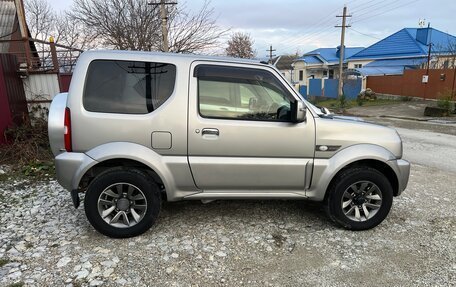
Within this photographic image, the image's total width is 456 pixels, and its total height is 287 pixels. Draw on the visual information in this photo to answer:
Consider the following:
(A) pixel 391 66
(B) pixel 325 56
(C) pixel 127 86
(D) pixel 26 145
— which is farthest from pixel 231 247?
(B) pixel 325 56

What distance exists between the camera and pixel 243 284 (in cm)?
301

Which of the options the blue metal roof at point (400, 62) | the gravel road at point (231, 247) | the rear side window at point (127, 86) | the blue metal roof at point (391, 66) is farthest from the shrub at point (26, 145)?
the blue metal roof at point (400, 62)

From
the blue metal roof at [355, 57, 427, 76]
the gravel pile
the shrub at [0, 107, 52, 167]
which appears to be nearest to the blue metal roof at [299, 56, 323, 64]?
the blue metal roof at [355, 57, 427, 76]

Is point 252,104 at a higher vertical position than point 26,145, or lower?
higher

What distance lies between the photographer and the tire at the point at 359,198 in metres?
3.84

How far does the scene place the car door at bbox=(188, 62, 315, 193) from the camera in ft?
12.0

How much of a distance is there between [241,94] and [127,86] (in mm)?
1182

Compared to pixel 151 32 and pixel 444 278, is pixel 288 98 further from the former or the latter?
pixel 151 32

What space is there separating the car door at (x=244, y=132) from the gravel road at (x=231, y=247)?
1.91 feet

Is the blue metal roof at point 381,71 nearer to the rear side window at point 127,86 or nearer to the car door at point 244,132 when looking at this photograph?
the car door at point 244,132

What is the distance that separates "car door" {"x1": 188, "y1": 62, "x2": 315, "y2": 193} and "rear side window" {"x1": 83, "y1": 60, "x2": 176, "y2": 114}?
0.31 metres

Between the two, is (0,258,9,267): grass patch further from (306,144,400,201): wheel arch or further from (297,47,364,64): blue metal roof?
(297,47,364,64): blue metal roof

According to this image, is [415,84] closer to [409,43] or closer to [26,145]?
[409,43]

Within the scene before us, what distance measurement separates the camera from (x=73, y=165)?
3.58 m
